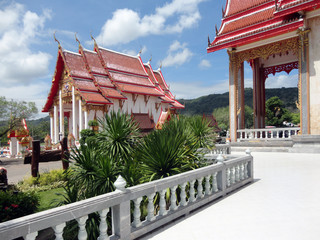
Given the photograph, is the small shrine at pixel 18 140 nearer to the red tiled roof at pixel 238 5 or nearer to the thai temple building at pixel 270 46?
the thai temple building at pixel 270 46

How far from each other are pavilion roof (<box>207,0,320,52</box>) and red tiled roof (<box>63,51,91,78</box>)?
12831 millimetres

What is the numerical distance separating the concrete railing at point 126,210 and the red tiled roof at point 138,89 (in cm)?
1945

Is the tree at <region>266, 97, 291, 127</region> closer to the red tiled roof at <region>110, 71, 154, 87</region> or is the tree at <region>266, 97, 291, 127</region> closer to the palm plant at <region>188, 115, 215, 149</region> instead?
the red tiled roof at <region>110, 71, 154, 87</region>

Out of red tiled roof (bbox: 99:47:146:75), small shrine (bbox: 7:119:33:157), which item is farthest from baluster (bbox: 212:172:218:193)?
red tiled roof (bbox: 99:47:146:75)

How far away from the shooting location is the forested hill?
244 ft

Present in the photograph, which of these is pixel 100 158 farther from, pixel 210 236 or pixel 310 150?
pixel 310 150

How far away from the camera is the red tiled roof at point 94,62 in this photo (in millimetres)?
22897

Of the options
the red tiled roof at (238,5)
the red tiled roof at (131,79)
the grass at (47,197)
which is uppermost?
the red tiled roof at (238,5)

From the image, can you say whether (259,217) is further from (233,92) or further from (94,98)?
(94,98)

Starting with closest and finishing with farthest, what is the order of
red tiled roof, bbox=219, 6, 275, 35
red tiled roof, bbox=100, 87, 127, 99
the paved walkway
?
the paved walkway
red tiled roof, bbox=219, 6, 275, 35
red tiled roof, bbox=100, 87, 127, 99

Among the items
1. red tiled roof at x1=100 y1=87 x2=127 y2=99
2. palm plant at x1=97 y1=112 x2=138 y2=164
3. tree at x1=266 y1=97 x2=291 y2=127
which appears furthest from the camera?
tree at x1=266 y1=97 x2=291 y2=127

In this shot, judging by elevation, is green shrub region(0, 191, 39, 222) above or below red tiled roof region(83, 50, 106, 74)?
below

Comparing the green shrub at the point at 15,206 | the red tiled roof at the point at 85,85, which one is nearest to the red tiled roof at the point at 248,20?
the red tiled roof at the point at 85,85

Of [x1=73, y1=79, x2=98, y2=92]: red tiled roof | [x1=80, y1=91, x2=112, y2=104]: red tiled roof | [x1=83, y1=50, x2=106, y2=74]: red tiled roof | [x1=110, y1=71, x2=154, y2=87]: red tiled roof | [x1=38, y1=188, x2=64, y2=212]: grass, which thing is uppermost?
[x1=83, y1=50, x2=106, y2=74]: red tiled roof
